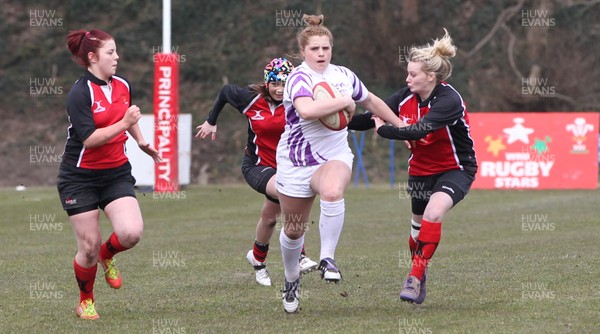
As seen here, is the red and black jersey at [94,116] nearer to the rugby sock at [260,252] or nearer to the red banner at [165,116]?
the rugby sock at [260,252]

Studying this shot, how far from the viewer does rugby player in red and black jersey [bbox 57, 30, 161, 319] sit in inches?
260

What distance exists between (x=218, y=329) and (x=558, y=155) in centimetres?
1501

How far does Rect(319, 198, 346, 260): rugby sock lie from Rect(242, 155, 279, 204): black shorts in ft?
5.18

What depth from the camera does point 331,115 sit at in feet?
21.2

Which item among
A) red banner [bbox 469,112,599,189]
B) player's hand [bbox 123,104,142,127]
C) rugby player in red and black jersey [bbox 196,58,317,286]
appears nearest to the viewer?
player's hand [bbox 123,104,142,127]

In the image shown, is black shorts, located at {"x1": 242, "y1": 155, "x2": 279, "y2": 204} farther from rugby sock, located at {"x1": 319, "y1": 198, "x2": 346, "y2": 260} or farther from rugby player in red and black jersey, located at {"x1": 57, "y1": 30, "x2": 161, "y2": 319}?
rugby player in red and black jersey, located at {"x1": 57, "y1": 30, "x2": 161, "y2": 319}

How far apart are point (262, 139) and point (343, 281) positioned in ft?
4.52

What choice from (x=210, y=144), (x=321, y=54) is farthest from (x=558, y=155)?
(x=321, y=54)

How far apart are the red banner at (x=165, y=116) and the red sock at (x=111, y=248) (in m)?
12.6

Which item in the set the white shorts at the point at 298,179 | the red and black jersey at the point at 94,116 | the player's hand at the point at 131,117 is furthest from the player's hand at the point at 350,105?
the red and black jersey at the point at 94,116

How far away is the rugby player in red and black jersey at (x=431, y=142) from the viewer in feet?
22.3

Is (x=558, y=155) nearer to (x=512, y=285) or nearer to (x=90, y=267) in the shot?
(x=512, y=285)

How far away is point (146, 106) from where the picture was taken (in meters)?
28.6

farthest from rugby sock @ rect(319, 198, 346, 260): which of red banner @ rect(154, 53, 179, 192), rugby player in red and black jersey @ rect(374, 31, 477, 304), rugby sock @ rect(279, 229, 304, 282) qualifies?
red banner @ rect(154, 53, 179, 192)
